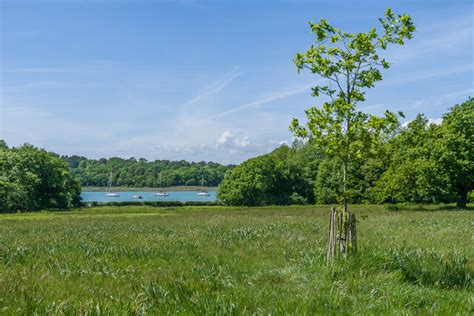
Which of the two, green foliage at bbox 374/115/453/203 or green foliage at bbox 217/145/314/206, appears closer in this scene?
green foliage at bbox 374/115/453/203

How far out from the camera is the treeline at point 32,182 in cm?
6925

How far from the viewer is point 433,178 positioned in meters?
47.5

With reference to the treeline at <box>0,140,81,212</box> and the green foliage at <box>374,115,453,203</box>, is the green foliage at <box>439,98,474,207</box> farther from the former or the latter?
the treeline at <box>0,140,81,212</box>

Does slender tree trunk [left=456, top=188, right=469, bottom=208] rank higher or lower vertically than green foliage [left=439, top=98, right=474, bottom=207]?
lower

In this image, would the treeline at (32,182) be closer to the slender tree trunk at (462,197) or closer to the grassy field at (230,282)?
the grassy field at (230,282)

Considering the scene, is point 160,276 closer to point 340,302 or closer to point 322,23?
point 340,302

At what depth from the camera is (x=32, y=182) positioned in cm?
7419

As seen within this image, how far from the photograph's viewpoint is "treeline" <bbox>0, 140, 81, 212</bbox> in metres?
69.2

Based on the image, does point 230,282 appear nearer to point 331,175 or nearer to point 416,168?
point 416,168

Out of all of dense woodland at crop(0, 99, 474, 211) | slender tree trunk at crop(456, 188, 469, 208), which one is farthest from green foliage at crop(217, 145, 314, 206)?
slender tree trunk at crop(456, 188, 469, 208)

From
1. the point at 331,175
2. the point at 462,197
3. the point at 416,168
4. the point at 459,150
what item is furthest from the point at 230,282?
the point at 331,175

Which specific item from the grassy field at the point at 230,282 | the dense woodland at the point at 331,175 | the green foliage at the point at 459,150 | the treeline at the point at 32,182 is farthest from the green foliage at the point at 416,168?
the treeline at the point at 32,182

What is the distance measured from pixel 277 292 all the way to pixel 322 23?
6.62 m

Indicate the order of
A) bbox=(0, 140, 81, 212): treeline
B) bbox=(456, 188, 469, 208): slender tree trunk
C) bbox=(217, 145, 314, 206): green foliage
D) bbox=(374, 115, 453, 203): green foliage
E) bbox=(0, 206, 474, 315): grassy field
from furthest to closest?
bbox=(217, 145, 314, 206): green foliage
bbox=(0, 140, 81, 212): treeline
bbox=(456, 188, 469, 208): slender tree trunk
bbox=(374, 115, 453, 203): green foliage
bbox=(0, 206, 474, 315): grassy field
